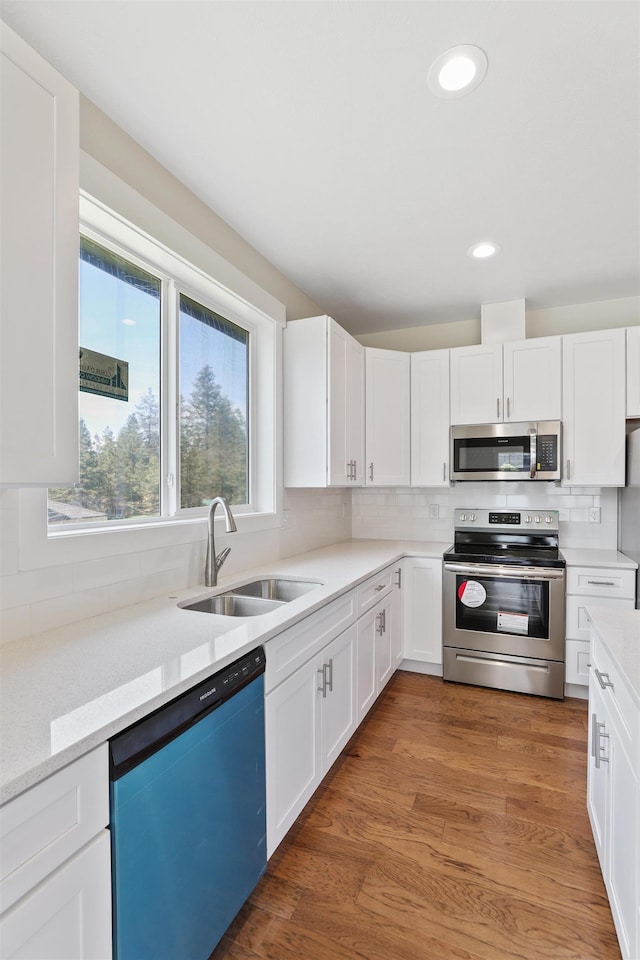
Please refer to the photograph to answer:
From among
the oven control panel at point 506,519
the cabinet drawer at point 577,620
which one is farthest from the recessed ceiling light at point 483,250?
the cabinet drawer at point 577,620

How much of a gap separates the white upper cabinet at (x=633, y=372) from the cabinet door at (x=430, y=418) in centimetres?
116

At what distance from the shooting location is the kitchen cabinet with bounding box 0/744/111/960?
0.79 metres

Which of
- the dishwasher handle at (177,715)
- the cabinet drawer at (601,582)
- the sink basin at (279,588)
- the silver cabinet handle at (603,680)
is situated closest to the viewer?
the dishwasher handle at (177,715)

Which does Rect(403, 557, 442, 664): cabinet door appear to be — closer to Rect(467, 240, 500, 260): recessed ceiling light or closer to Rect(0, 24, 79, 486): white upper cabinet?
Rect(467, 240, 500, 260): recessed ceiling light

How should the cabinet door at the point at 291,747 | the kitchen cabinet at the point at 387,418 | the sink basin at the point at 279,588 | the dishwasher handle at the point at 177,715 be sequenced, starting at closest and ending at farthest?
the dishwasher handle at the point at 177,715 → the cabinet door at the point at 291,747 → the sink basin at the point at 279,588 → the kitchen cabinet at the point at 387,418

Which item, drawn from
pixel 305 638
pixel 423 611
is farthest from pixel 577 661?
pixel 305 638

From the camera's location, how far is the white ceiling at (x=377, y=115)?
1.39 meters

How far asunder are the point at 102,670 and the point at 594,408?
3.26m

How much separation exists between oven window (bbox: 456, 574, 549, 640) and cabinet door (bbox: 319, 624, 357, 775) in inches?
45.5

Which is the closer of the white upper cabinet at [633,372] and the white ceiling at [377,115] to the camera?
the white ceiling at [377,115]

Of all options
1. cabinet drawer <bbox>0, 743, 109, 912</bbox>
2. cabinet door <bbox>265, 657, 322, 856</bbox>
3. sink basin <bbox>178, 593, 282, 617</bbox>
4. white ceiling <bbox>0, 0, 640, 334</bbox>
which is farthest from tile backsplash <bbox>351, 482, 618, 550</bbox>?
cabinet drawer <bbox>0, 743, 109, 912</bbox>

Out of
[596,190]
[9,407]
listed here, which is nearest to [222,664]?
[9,407]

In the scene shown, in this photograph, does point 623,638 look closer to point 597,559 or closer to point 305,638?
point 305,638

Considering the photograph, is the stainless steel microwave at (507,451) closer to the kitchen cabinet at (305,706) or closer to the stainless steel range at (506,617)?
the stainless steel range at (506,617)
